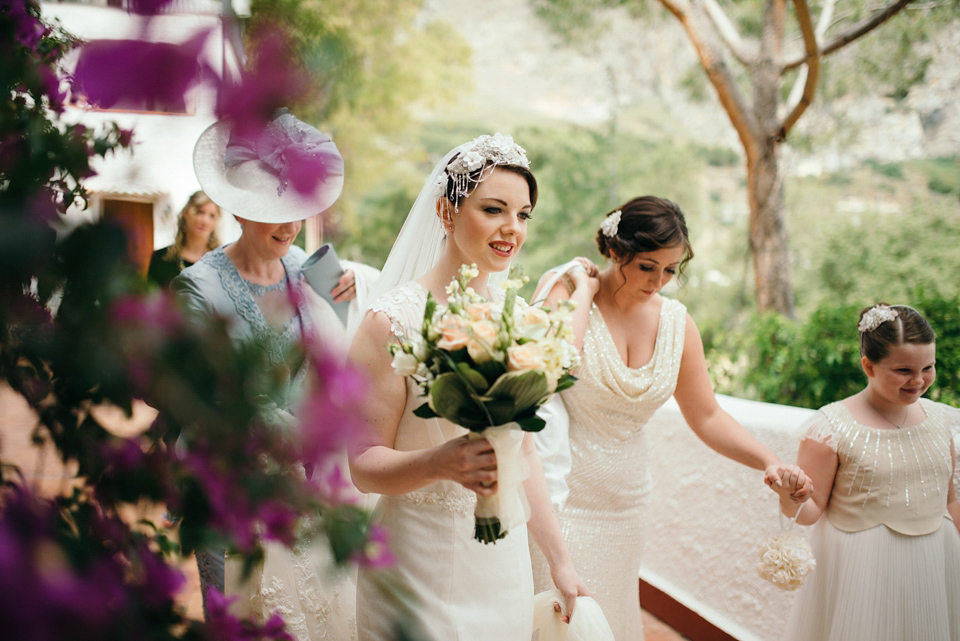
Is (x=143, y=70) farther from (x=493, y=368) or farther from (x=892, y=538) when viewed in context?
(x=892, y=538)

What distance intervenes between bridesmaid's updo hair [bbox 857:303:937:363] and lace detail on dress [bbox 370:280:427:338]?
5.57 feet

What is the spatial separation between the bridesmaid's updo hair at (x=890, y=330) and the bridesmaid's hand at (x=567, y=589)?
1.40m

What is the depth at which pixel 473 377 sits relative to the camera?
1433 millimetres

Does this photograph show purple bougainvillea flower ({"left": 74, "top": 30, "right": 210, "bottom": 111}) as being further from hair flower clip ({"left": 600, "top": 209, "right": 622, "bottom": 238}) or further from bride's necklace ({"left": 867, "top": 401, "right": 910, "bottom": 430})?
bride's necklace ({"left": 867, "top": 401, "right": 910, "bottom": 430})

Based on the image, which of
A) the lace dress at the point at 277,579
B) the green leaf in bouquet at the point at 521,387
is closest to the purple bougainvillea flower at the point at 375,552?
the green leaf in bouquet at the point at 521,387

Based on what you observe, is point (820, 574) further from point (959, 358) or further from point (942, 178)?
point (942, 178)

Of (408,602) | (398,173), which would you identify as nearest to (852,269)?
(398,173)

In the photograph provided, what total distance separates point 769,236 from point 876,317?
460 cm

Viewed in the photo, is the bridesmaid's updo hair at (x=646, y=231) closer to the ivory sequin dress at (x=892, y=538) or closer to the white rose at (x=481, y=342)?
the ivory sequin dress at (x=892, y=538)

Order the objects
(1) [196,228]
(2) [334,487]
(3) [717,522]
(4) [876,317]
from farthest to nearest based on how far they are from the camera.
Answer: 1. (1) [196,228]
2. (3) [717,522]
3. (4) [876,317]
4. (2) [334,487]

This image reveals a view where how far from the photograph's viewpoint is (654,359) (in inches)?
115

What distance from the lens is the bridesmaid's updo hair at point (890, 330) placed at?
2520mm

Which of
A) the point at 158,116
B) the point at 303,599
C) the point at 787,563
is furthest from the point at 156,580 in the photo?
the point at 787,563

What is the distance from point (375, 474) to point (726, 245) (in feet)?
68.8
